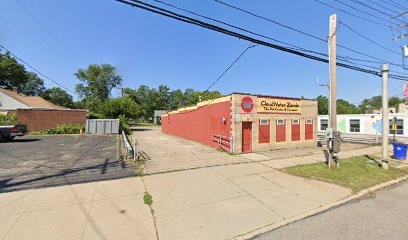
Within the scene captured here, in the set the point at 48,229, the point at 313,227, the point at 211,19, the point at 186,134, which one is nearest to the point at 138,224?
the point at 48,229

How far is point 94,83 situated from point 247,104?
54.4 m

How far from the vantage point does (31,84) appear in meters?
59.7

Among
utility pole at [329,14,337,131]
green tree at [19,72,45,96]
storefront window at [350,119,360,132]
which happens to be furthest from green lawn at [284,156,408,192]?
green tree at [19,72,45,96]

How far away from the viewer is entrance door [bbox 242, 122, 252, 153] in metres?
12.3

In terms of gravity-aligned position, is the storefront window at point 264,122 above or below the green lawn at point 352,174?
above

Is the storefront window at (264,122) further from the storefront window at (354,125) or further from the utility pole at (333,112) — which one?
the storefront window at (354,125)

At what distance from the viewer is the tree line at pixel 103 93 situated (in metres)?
34.5

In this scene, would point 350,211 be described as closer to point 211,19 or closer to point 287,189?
point 287,189

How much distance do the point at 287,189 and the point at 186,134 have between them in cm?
1651

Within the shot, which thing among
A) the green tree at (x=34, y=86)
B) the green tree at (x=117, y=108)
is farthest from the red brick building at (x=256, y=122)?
the green tree at (x=34, y=86)

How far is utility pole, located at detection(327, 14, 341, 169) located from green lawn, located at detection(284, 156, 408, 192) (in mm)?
540

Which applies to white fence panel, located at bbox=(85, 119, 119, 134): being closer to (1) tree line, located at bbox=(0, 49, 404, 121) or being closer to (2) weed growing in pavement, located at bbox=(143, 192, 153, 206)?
(1) tree line, located at bbox=(0, 49, 404, 121)

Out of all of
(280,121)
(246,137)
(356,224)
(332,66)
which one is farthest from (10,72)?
(356,224)

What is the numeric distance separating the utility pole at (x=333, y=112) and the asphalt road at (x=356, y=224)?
3010mm
